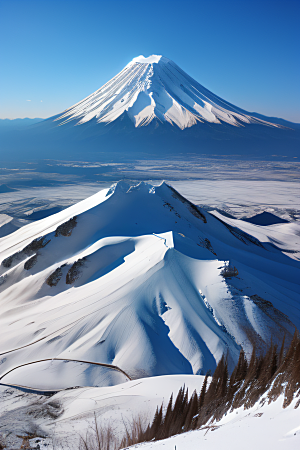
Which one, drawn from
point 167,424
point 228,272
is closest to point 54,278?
point 228,272

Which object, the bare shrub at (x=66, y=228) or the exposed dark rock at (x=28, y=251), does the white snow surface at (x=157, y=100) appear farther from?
the exposed dark rock at (x=28, y=251)

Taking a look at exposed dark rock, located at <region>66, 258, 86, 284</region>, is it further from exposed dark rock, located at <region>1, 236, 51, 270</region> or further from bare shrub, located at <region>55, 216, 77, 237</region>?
exposed dark rock, located at <region>1, 236, 51, 270</region>

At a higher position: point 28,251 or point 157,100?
point 157,100

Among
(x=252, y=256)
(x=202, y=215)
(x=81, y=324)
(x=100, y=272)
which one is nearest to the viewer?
(x=81, y=324)

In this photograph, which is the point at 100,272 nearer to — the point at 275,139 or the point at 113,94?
the point at 275,139

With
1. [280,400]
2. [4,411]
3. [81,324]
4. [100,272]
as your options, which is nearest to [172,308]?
[81,324]

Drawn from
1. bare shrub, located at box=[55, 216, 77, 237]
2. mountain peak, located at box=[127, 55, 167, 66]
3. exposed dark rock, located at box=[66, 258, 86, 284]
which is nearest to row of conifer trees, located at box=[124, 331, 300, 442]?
exposed dark rock, located at box=[66, 258, 86, 284]

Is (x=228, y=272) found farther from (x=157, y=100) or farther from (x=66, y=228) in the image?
(x=157, y=100)
